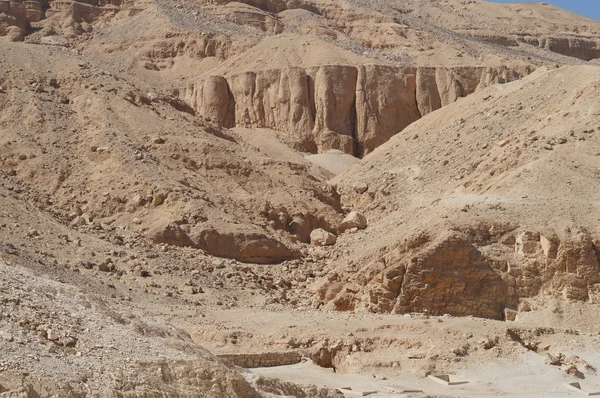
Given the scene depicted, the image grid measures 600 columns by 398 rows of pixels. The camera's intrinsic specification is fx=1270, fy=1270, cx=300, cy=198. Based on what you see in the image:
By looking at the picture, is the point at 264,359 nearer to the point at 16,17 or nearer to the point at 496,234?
the point at 496,234

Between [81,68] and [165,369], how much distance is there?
31671 mm

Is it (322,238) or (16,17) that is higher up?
(322,238)

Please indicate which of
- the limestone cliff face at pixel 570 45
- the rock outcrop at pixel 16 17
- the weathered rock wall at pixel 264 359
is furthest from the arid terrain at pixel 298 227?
the limestone cliff face at pixel 570 45

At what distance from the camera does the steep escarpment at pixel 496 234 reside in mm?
28406

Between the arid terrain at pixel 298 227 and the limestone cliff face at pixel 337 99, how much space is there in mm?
101

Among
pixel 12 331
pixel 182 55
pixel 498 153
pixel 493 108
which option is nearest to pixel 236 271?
pixel 498 153

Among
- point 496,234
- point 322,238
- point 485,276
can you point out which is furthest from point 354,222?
point 485,276

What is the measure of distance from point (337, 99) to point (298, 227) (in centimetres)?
2014

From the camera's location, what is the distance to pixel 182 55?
6506 centimetres

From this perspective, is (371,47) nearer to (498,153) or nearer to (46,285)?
(498,153)

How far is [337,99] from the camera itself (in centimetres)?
5906

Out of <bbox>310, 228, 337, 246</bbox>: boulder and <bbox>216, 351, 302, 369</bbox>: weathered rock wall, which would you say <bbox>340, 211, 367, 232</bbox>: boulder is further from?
<bbox>216, 351, 302, 369</bbox>: weathered rock wall

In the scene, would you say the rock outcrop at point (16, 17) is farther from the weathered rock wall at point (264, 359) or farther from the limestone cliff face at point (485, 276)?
the weathered rock wall at point (264, 359)

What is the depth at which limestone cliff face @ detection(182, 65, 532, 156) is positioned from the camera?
192 feet
